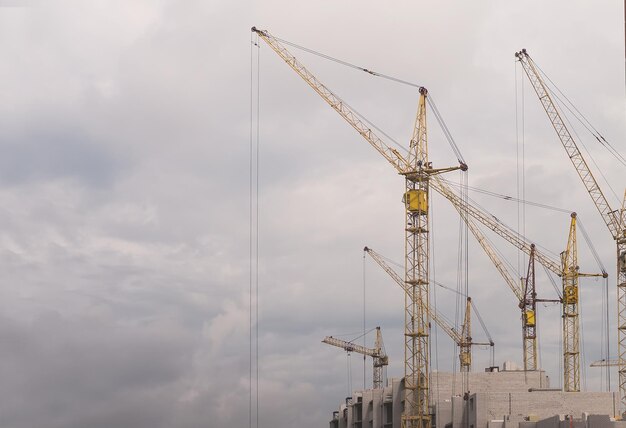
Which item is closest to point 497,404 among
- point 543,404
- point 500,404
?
point 500,404

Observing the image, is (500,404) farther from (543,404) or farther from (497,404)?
(543,404)

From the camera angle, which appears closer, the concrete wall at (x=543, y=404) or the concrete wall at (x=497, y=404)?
the concrete wall at (x=497, y=404)

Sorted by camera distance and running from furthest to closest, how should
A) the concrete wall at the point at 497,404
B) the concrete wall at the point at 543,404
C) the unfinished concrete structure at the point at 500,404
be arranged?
the concrete wall at the point at 543,404, the concrete wall at the point at 497,404, the unfinished concrete structure at the point at 500,404

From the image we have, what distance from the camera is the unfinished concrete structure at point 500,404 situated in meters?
110

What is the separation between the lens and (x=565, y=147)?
5920 inches

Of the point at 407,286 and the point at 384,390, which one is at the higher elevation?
the point at 407,286

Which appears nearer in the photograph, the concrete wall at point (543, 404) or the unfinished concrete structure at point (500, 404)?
the unfinished concrete structure at point (500, 404)

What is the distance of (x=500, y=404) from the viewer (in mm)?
124000

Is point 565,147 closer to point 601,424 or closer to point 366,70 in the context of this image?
point 366,70

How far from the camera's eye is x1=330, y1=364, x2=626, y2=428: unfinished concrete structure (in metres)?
110

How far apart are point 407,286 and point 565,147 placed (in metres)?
36.0

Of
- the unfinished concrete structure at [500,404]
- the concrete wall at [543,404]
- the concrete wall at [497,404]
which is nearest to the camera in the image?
the unfinished concrete structure at [500,404]

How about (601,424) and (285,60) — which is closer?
(601,424)

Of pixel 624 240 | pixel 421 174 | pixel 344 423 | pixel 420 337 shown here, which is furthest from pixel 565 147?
pixel 344 423
